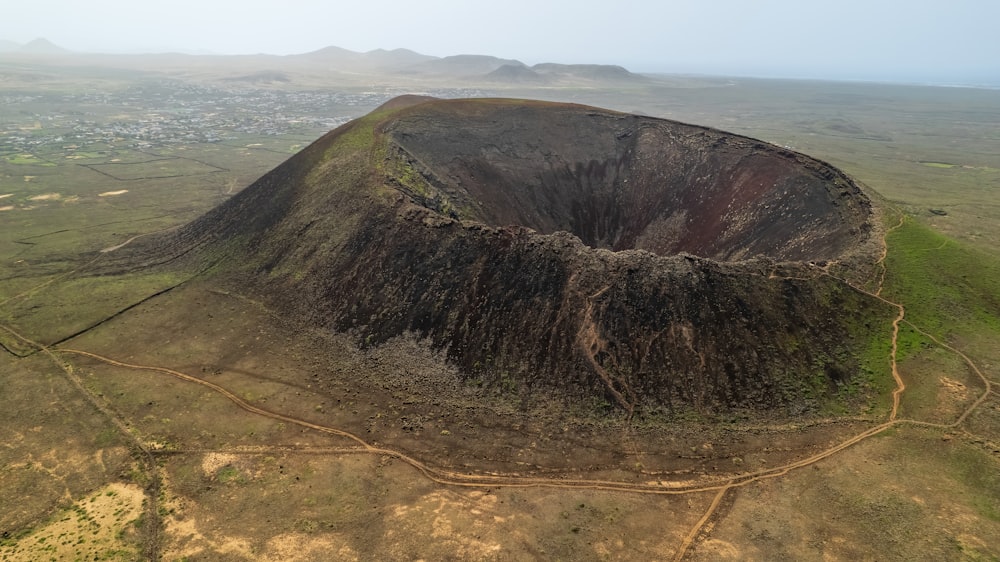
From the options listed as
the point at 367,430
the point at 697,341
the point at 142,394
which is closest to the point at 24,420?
the point at 142,394

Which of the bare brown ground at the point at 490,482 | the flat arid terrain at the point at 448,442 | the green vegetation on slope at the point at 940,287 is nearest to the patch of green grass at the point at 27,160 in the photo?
the flat arid terrain at the point at 448,442

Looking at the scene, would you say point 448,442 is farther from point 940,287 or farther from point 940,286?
point 940,286

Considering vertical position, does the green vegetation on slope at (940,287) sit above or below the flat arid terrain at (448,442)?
above

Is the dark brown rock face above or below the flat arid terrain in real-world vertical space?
above

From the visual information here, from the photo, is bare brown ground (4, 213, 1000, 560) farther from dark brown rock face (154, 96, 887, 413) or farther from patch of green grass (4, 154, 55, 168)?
patch of green grass (4, 154, 55, 168)

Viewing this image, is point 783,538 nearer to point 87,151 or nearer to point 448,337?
point 448,337

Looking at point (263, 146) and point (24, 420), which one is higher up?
point (263, 146)

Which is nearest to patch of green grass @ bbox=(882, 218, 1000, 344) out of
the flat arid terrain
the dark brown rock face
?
the flat arid terrain

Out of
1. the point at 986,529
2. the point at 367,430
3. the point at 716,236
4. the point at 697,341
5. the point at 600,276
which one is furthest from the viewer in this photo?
the point at 716,236

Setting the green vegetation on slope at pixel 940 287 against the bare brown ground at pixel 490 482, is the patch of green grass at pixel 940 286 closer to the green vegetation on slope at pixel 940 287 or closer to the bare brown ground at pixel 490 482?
the green vegetation on slope at pixel 940 287
